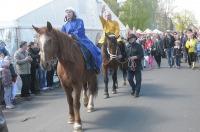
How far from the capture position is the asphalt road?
6.52 metres

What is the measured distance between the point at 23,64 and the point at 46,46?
509 centimetres

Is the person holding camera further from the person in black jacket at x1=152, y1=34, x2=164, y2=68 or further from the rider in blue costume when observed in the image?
the person in black jacket at x1=152, y1=34, x2=164, y2=68

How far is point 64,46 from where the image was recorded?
20.3ft

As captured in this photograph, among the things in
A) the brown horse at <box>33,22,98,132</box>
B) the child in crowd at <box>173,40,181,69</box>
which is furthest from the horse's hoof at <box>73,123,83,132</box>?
the child in crowd at <box>173,40,181,69</box>

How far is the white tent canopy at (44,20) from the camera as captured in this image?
463 inches

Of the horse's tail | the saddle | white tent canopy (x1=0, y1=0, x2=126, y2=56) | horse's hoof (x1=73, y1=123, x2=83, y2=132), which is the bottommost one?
horse's hoof (x1=73, y1=123, x2=83, y2=132)

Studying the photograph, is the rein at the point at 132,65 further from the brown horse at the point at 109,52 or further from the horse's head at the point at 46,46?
the horse's head at the point at 46,46

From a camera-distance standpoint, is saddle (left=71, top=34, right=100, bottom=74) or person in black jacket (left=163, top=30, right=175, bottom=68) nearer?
saddle (left=71, top=34, right=100, bottom=74)

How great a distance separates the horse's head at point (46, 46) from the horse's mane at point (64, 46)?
193mm

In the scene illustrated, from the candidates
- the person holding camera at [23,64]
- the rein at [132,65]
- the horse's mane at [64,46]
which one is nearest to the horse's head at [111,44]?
the rein at [132,65]

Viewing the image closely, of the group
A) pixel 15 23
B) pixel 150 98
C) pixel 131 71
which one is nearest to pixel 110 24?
pixel 131 71

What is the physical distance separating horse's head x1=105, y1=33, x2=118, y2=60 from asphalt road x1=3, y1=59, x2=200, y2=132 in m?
1.32

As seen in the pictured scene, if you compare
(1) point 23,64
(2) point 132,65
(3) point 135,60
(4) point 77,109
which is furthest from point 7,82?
(3) point 135,60

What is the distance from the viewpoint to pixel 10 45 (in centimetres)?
1177
